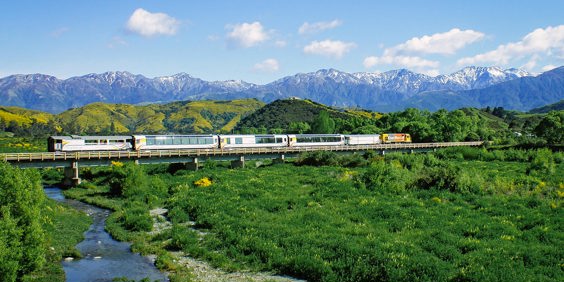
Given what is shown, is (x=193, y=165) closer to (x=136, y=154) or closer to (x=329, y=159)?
(x=136, y=154)

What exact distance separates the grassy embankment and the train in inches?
458

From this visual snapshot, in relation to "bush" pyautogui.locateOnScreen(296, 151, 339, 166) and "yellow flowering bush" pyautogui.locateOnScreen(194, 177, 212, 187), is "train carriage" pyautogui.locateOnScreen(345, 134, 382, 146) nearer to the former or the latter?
"bush" pyautogui.locateOnScreen(296, 151, 339, 166)

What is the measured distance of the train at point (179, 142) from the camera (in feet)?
212

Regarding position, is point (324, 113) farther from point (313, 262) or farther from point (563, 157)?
point (313, 262)

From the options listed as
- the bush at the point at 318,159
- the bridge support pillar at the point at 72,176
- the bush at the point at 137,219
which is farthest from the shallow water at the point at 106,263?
the bush at the point at 318,159

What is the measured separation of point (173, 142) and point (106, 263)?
47708mm

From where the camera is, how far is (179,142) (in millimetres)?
74062

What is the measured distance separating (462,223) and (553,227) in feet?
16.7

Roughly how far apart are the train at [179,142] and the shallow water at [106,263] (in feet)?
109

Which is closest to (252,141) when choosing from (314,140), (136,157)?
(314,140)

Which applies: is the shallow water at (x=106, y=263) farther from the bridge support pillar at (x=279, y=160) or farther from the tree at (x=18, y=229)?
the bridge support pillar at (x=279, y=160)

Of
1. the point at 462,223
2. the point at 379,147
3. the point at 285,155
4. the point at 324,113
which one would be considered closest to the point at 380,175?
the point at 462,223

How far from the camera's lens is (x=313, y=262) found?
2372 cm

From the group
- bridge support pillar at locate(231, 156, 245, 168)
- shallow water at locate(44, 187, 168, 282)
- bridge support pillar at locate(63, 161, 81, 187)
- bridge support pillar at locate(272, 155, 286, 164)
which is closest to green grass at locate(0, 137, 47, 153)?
bridge support pillar at locate(63, 161, 81, 187)
